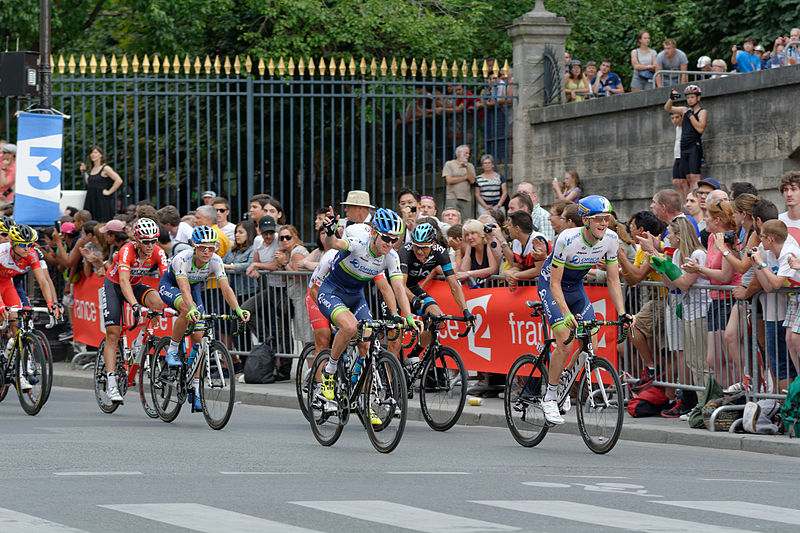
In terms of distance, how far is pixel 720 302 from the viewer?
12.7 m

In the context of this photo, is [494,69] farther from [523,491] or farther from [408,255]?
[523,491]

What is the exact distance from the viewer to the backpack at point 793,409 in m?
11.6

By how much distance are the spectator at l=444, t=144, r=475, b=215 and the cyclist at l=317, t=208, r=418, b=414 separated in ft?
33.2

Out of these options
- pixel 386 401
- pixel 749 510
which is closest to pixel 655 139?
pixel 386 401

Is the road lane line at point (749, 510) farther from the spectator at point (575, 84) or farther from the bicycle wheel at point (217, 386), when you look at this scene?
the spectator at point (575, 84)

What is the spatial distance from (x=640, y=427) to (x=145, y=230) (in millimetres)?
5148

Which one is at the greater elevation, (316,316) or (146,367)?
(316,316)

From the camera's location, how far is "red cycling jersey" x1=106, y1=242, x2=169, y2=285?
47.3 ft

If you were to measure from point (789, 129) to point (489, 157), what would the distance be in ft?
15.2

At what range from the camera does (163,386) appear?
13.7 metres

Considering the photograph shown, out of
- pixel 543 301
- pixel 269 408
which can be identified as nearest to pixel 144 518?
pixel 543 301

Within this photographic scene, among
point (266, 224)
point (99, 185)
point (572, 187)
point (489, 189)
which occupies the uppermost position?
point (99, 185)

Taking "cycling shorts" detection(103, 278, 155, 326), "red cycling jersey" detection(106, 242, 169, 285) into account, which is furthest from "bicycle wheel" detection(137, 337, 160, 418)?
"red cycling jersey" detection(106, 242, 169, 285)

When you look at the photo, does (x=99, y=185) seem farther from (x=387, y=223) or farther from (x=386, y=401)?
(x=386, y=401)
